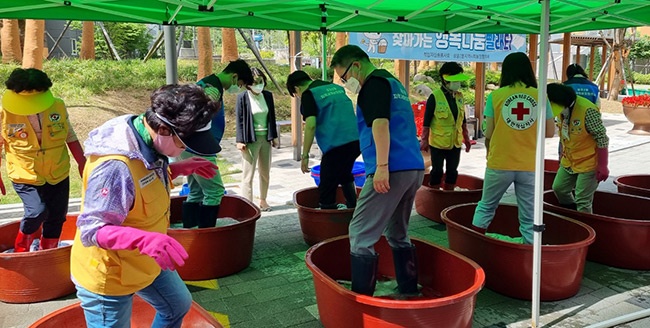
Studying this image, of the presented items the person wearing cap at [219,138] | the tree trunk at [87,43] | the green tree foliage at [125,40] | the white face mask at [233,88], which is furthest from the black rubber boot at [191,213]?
the green tree foliage at [125,40]

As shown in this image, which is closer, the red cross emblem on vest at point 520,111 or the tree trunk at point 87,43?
the red cross emblem on vest at point 520,111

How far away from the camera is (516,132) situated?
12.4ft

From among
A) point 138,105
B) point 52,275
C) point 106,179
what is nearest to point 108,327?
point 106,179

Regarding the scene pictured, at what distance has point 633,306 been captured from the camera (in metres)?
3.60

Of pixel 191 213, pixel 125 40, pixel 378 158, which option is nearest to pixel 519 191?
pixel 378 158

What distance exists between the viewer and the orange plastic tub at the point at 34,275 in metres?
3.51

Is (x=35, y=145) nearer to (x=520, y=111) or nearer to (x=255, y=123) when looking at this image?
(x=255, y=123)

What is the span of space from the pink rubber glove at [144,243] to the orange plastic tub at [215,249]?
206 centimetres

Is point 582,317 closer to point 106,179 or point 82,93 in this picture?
point 106,179

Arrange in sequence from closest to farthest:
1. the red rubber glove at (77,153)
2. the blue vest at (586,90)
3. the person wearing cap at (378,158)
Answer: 1. the person wearing cap at (378,158)
2. the red rubber glove at (77,153)
3. the blue vest at (586,90)

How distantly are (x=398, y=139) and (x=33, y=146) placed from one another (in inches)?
95.4

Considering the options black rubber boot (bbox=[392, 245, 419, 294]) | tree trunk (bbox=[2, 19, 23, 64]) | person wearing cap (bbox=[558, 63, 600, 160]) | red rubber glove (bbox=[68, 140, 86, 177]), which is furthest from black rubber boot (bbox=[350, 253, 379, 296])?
tree trunk (bbox=[2, 19, 23, 64])

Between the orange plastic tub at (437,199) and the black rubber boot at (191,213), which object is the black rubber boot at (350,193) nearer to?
the orange plastic tub at (437,199)

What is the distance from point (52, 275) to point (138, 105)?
10546 mm
